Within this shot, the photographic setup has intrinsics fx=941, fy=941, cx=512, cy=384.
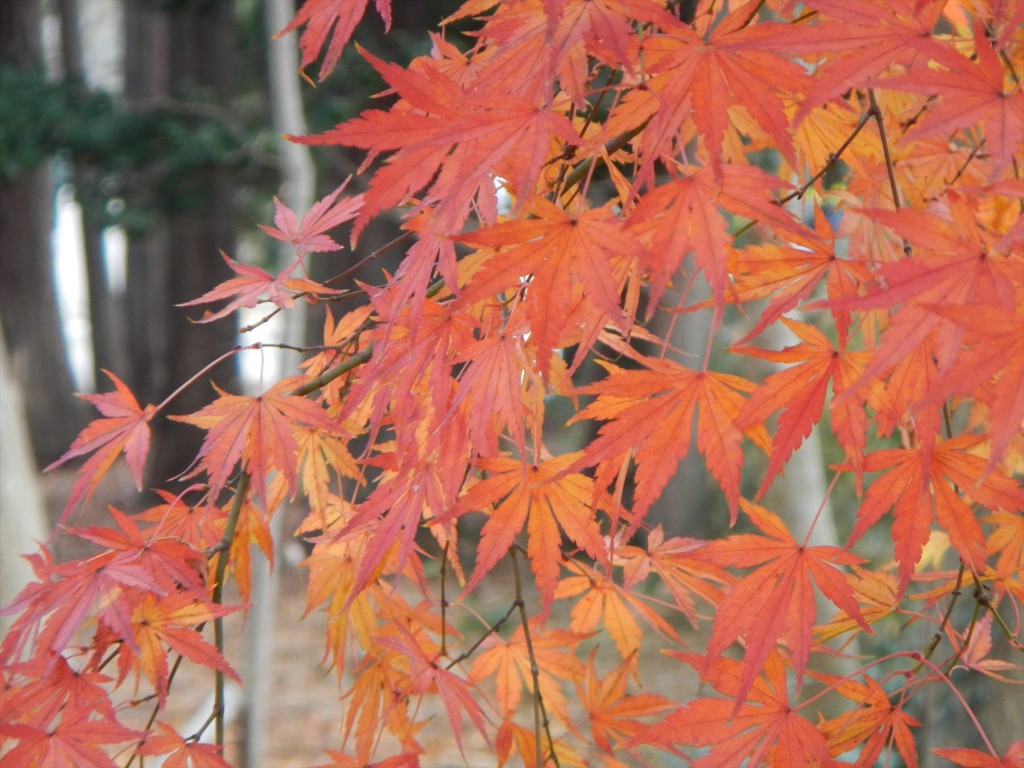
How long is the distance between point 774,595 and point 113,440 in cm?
55

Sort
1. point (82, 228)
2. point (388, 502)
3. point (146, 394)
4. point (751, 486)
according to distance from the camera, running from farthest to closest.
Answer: point (82, 228), point (146, 394), point (751, 486), point (388, 502)

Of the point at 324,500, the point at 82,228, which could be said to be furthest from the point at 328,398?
the point at 82,228

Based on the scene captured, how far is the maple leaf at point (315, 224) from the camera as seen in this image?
85 centimetres

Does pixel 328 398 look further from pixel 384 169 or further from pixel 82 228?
pixel 82 228

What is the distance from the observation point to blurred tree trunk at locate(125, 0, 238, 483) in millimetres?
4898

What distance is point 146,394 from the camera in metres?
6.43

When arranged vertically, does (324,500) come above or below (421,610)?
above

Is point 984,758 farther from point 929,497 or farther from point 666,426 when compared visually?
point 666,426

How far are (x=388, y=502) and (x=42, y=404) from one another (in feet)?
22.4

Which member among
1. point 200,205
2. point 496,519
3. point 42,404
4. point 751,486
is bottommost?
point 42,404

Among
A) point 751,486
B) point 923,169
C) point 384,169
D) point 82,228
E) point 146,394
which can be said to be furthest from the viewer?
point 82,228

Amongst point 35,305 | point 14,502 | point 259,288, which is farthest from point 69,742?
point 35,305

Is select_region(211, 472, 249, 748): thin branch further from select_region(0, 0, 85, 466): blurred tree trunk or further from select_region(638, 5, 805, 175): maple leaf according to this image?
select_region(0, 0, 85, 466): blurred tree trunk

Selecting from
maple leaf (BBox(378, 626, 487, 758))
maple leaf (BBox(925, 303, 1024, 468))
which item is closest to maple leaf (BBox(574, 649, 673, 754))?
maple leaf (BBox(378, 626, 487, 758))
